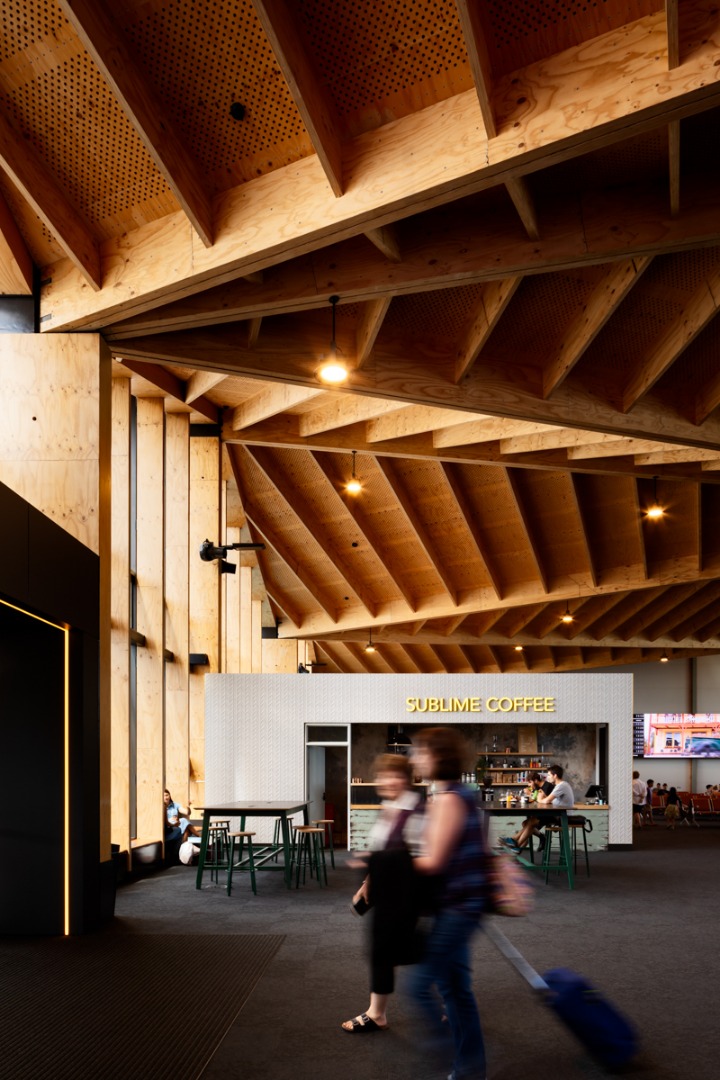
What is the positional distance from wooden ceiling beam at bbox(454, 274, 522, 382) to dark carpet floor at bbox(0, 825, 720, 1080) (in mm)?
4840

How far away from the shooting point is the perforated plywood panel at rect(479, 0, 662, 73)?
508 cm

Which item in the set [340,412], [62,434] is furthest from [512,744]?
[62,434]

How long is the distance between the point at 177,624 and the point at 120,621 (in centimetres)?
278

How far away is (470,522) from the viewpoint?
45.1 ft

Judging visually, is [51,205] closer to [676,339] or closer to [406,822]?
[406,822]

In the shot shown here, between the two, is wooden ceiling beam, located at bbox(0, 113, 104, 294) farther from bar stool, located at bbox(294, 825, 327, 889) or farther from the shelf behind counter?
the shelf behind counter

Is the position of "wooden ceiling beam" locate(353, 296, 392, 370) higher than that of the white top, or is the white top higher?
"wooden ceiling beam" locate(353, 296, 392, 370)

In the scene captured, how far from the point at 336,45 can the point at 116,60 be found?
1.29 meters

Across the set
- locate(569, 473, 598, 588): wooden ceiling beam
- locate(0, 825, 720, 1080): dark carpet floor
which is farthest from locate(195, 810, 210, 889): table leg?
locate(569, 473, 598, 588): wooden ceiling beam

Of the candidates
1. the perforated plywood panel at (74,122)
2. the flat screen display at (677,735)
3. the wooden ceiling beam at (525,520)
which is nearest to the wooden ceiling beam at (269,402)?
the perforated plywood panel at (74,122)

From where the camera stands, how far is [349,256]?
7203 mm

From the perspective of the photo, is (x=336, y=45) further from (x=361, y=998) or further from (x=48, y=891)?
(x=48, y=891)

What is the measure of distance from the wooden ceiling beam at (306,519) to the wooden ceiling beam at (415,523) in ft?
4.69

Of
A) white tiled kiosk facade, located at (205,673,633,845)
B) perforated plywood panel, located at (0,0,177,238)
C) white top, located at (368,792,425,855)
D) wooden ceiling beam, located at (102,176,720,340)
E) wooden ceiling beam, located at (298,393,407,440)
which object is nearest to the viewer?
white top, located at (368,792,425,855)
